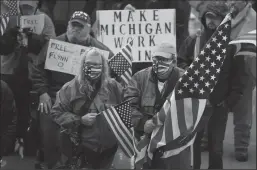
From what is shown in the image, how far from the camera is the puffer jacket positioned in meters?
8.29

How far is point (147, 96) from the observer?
840 cm

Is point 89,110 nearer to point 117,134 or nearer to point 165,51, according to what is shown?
point 117,134

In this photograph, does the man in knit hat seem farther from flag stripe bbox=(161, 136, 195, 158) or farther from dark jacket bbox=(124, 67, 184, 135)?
flag stripe bbox=(161, 136, 195, 158)

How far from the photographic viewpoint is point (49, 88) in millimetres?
9922

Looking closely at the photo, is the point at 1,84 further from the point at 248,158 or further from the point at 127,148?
the point at 248,158

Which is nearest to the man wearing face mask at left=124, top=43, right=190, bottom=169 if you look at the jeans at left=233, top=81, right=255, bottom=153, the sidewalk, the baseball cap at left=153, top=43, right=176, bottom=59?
the baseball cap at left=153, top=43, right=176, bottom=59

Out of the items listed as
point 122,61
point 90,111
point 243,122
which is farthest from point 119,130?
point 243,122

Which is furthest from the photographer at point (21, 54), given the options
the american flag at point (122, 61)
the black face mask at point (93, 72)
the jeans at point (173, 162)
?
the jeans at point (173, 162)

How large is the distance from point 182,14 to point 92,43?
196cm

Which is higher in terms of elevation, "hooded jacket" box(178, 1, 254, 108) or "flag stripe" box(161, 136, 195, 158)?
"hooded jacket" box(178, 1, 254, 108)

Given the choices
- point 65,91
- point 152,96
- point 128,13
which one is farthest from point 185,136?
point 128,13

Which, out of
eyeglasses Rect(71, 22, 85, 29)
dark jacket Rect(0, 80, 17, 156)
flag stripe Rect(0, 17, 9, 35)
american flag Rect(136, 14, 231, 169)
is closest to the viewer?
american flag Rect(136, 14, 231, 169)

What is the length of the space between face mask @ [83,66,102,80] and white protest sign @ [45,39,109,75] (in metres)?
1.49

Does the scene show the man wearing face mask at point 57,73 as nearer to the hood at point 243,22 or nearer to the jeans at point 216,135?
the jeans at point 216,135
